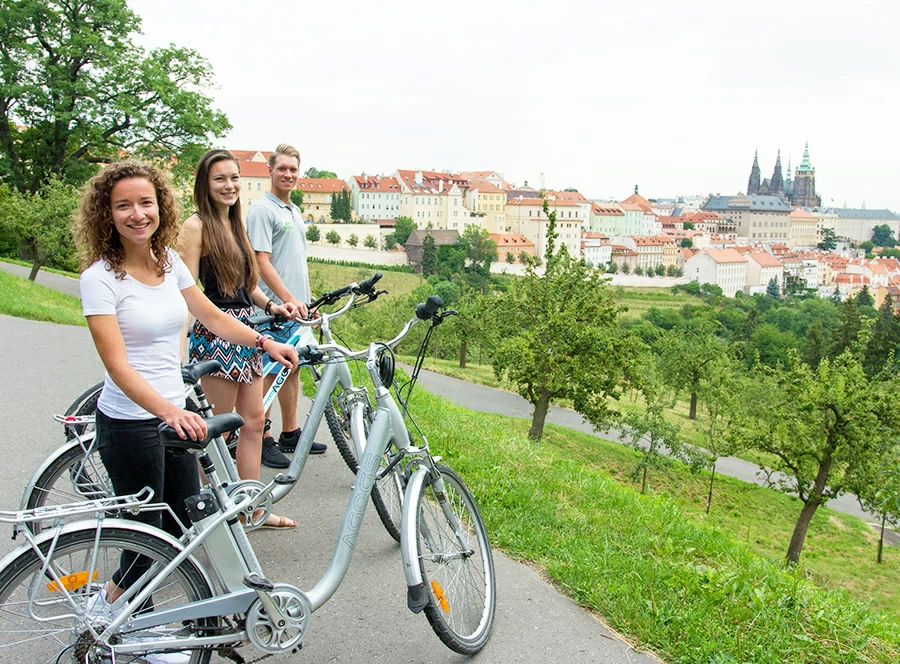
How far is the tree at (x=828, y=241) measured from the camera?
175500mm

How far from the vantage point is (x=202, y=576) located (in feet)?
8.71

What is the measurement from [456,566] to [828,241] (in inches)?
7706

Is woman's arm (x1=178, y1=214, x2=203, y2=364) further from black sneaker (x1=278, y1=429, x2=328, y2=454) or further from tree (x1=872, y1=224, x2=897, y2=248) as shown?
tree (x1=872, y1=224, x2=897, y2=248)

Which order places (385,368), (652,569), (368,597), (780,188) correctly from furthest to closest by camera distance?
(780,188) → (652,569) → (368,597) → (385,368)

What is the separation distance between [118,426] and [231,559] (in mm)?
661

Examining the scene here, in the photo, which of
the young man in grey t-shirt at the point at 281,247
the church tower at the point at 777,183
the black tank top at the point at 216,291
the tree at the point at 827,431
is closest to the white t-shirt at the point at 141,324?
the black tank top at the point at 216,291

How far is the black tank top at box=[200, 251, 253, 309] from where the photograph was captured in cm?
415

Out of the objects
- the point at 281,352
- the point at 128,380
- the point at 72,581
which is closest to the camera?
the point at 72,581

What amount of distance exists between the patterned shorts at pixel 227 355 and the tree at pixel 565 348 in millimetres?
15706

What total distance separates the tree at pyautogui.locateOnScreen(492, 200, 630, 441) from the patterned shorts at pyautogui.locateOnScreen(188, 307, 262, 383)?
15706 mm

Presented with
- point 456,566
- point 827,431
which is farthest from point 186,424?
point 827,431

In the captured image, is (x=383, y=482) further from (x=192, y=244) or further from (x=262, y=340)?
(x=192, y=244)

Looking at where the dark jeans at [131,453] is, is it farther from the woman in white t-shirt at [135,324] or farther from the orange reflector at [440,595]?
the orange reflector at [440,595]

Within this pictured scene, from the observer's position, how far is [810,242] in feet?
590
